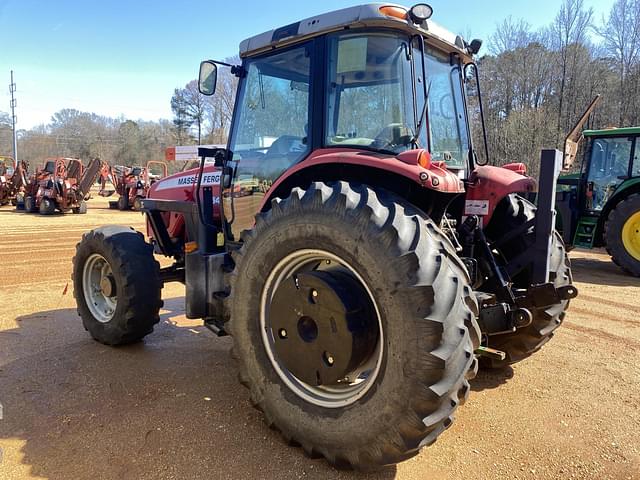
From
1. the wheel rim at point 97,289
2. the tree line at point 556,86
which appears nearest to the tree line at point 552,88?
the tree line at point 556,86

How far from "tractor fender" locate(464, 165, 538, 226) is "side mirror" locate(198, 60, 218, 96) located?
2.07 meters

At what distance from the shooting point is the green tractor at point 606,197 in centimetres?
816

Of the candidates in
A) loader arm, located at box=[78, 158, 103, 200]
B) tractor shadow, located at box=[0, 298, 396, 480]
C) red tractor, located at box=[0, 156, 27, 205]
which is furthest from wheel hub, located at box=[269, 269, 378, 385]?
red tractor, located at box=[0, 156, 27, 205]

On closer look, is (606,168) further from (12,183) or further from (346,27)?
(12,183)

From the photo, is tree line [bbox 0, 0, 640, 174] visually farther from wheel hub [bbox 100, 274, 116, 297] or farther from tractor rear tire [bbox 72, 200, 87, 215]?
wheel hub [bbox 100, 274, 116, 297]

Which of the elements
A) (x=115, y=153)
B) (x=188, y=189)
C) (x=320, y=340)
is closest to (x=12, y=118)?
(x=115, y=153)

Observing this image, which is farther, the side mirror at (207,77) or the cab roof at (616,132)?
the cab roof at (616,132)

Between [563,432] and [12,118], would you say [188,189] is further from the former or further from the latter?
[12,118]

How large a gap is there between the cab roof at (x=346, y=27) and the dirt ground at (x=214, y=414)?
2437 millimetres

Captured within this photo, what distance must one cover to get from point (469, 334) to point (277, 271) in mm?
1099

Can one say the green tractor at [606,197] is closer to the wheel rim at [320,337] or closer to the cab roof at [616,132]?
the cab roof at [616,132]

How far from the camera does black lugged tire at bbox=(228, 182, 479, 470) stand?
205 cm

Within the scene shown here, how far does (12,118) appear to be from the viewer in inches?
1625

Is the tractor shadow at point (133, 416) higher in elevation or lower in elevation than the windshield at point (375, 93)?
lower
